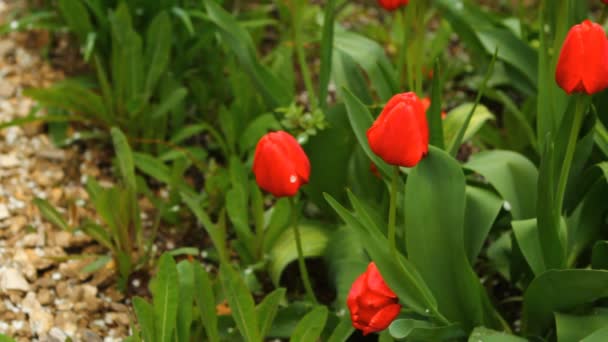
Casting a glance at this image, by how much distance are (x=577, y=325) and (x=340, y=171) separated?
0.71 meters

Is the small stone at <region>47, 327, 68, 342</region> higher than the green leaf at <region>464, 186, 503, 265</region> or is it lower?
lower

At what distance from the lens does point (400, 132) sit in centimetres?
152

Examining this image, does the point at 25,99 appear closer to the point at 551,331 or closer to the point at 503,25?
the point at 503,25

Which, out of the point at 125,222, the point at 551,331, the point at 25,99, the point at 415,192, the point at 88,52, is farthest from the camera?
the point at 25,99

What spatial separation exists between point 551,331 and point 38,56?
5.92ft

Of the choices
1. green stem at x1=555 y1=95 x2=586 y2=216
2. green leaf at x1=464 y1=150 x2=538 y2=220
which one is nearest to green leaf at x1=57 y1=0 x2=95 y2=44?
green leaf at x1=464 y1=150 x2=538 y2=220

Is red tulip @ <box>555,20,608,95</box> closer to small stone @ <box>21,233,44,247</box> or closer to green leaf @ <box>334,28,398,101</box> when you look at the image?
green leaf @ <box>334,28,398,101</box>

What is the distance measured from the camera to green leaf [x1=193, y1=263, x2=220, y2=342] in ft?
6.34

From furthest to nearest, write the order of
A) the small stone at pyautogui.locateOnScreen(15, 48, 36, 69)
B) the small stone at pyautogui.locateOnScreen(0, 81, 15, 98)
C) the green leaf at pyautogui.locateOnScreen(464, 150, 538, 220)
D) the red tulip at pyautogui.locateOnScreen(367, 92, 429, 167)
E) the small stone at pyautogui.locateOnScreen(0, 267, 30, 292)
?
the small stone at pyautogui.locateOnScreen(15, 48, 36, 69), the small stone at pyautogui.locateOnScreen(0, 81, 15, 98), the small stone at pyautogui.locateOnScreen(0, 267, 30, 292), the green leaf at pyautogui.locateOnScreen(464, 150, 538, 220), the red tulip at pyautogui.locateOnScreen(367, 92, 429, 167)

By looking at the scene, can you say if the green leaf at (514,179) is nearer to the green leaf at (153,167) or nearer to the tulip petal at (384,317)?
the tulip petal at (384,317)

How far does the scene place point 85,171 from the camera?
8.59 feet

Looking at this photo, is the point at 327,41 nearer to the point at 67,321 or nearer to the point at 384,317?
the point at 384,317

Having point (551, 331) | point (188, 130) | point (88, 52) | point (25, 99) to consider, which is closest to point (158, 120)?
point (188, 130)

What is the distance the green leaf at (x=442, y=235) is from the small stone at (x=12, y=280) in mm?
940
